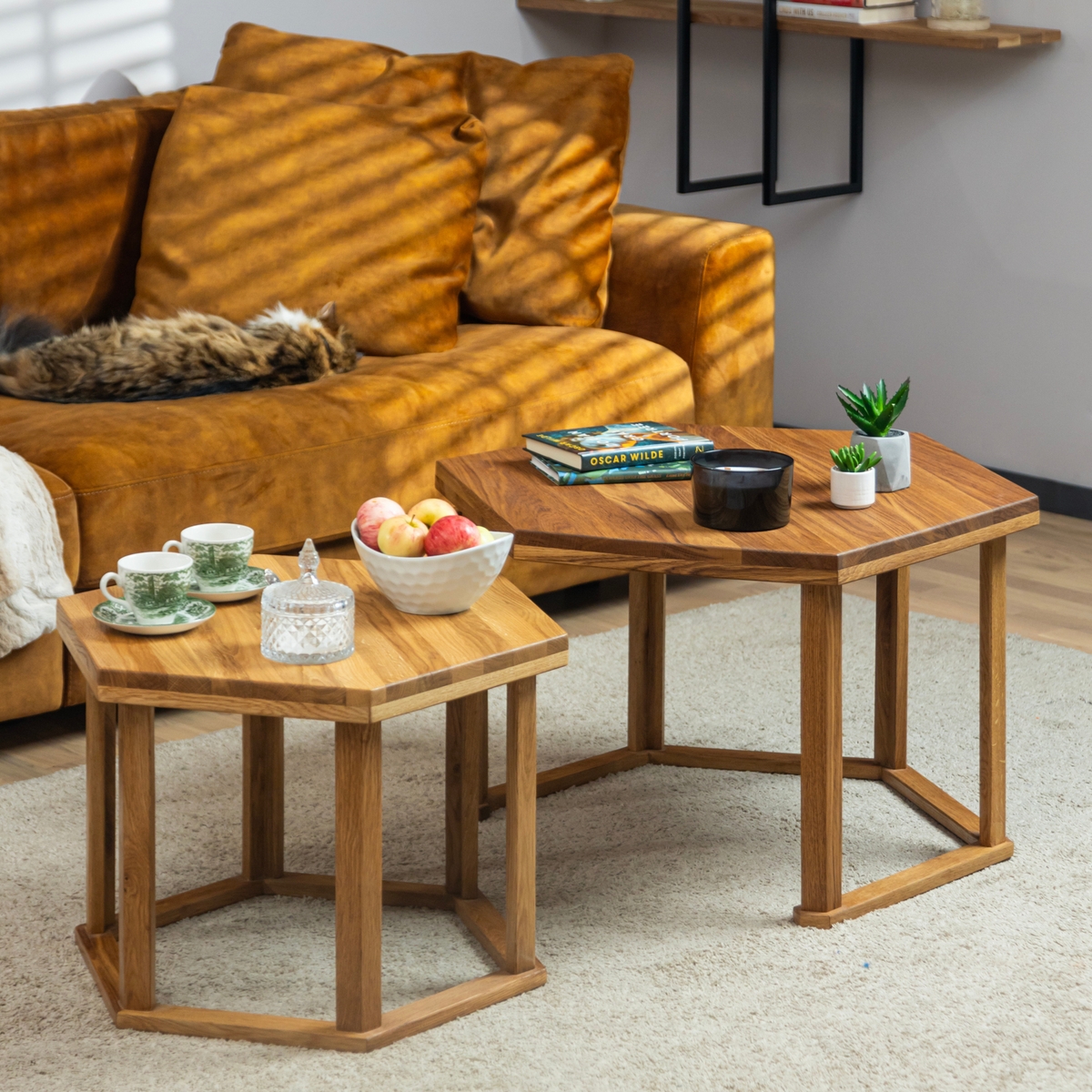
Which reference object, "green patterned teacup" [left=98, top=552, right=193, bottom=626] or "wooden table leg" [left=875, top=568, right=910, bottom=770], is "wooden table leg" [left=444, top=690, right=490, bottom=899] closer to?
"green patterned teacup" [left=98, top=552, right=193, bottom=626]

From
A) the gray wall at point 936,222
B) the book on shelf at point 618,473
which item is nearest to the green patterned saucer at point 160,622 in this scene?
the book on shelf at point 618,473

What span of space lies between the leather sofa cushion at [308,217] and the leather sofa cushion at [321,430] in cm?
13

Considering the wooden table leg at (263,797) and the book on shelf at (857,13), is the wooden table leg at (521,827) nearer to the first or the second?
the wooden table leg at (263,797)

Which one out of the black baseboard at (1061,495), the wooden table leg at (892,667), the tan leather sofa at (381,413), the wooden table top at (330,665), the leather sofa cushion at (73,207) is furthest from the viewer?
the black baseboard at (1061,495)

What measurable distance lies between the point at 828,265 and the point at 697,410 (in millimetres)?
1115

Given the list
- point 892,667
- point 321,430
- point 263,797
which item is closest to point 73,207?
point 321,430

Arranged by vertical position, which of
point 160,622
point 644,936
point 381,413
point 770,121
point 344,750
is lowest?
point 644,936

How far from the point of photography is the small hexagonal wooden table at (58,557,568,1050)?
1.45 metres

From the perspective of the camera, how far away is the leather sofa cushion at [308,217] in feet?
9.15

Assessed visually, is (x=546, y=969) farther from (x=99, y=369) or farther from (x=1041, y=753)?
(x=99, y=369)

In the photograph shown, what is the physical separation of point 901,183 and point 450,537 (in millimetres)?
2531

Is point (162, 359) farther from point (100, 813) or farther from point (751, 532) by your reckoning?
point (751, 532)

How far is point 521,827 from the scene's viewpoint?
1.61m

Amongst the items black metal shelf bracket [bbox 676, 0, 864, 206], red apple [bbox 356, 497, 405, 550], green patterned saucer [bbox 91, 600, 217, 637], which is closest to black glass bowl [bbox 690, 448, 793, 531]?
red apple [bbox 356, 497, 405, 550]
